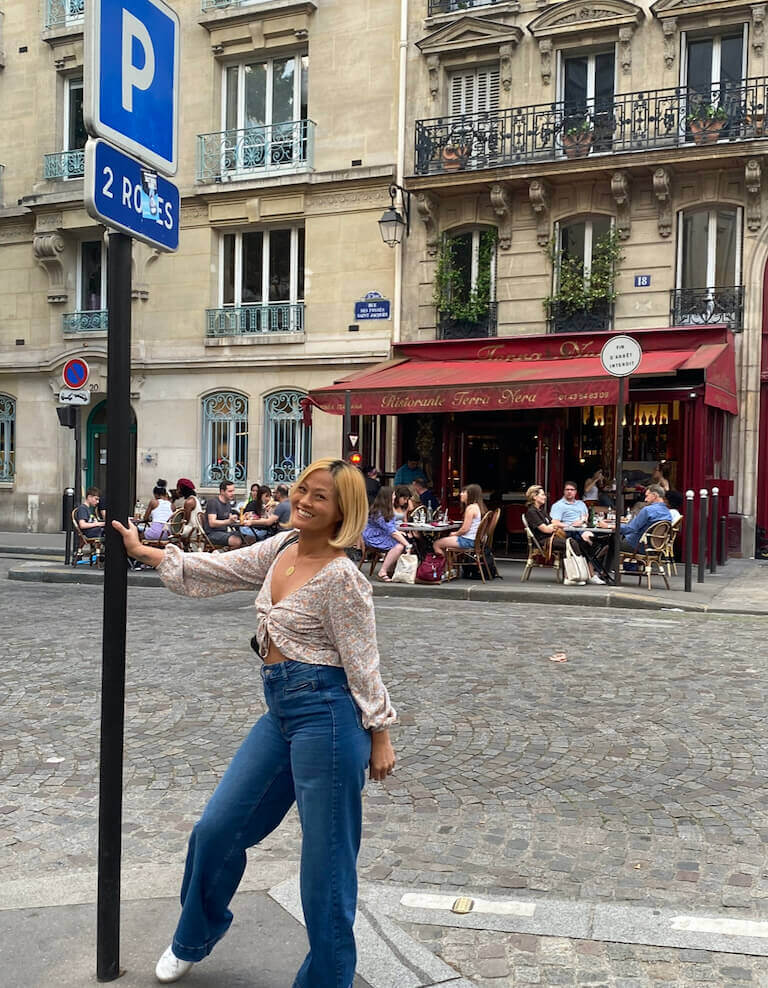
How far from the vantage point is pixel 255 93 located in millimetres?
20469

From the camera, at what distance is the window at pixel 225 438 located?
66.4 feet

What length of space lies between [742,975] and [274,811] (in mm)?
1479

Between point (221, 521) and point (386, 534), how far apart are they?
2599 millimetres

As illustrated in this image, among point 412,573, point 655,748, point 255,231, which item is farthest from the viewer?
point 255,231

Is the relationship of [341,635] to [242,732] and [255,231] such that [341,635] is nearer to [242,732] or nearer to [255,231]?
[242,732]

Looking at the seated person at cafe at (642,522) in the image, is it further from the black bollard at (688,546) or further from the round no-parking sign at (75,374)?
the round no-parking sign at (75,374)

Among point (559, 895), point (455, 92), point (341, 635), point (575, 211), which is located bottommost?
→ point (559, 895)

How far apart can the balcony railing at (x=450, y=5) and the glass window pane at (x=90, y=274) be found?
907 centimetres

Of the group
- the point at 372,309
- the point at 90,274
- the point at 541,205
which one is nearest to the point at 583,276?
the point at 541,205

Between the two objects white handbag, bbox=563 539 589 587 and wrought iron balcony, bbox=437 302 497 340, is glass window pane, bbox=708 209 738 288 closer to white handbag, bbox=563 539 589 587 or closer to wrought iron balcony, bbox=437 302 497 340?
wrought iron balcony, bbox=437 302 497 340

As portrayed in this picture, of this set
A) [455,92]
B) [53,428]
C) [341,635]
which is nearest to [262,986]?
[341,635]

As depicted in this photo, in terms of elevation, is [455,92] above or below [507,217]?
above

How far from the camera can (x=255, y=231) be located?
20.6 meters

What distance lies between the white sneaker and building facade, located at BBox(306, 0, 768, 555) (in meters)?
12.4
